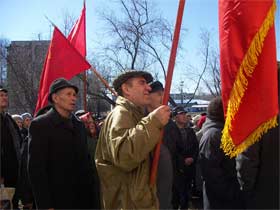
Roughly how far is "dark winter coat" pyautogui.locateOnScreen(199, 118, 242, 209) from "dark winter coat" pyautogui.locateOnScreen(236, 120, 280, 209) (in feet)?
1.58

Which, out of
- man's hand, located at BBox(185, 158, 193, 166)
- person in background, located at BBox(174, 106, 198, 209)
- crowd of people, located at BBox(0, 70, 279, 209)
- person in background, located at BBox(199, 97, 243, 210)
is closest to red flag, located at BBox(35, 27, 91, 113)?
crowd of people, located at BBox(0, 70, 279, 209)

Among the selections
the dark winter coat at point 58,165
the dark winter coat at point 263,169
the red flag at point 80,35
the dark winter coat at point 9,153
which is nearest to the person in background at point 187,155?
the red flag at point 80,35

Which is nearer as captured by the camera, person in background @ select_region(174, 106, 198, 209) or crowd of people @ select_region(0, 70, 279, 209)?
crowd of people @ select_region(0, 70, 279, 209)

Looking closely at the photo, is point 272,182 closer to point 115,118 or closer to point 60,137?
point 115,118

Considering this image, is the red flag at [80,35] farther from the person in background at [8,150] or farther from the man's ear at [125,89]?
the man's ear at [125,89]

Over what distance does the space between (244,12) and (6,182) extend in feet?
12.2

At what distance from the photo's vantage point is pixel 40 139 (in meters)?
3.29

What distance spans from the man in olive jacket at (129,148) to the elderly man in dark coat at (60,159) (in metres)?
0.70

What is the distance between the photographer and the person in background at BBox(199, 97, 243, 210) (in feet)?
11.5

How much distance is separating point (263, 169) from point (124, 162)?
1262mm

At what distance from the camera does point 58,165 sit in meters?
3.33

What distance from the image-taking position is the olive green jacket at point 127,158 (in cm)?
235

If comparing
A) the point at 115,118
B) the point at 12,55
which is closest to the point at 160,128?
the point at 115,118

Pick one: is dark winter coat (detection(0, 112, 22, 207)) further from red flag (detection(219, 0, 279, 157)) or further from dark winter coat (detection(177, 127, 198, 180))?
red flag (detection(219, 0, 279, 157))
